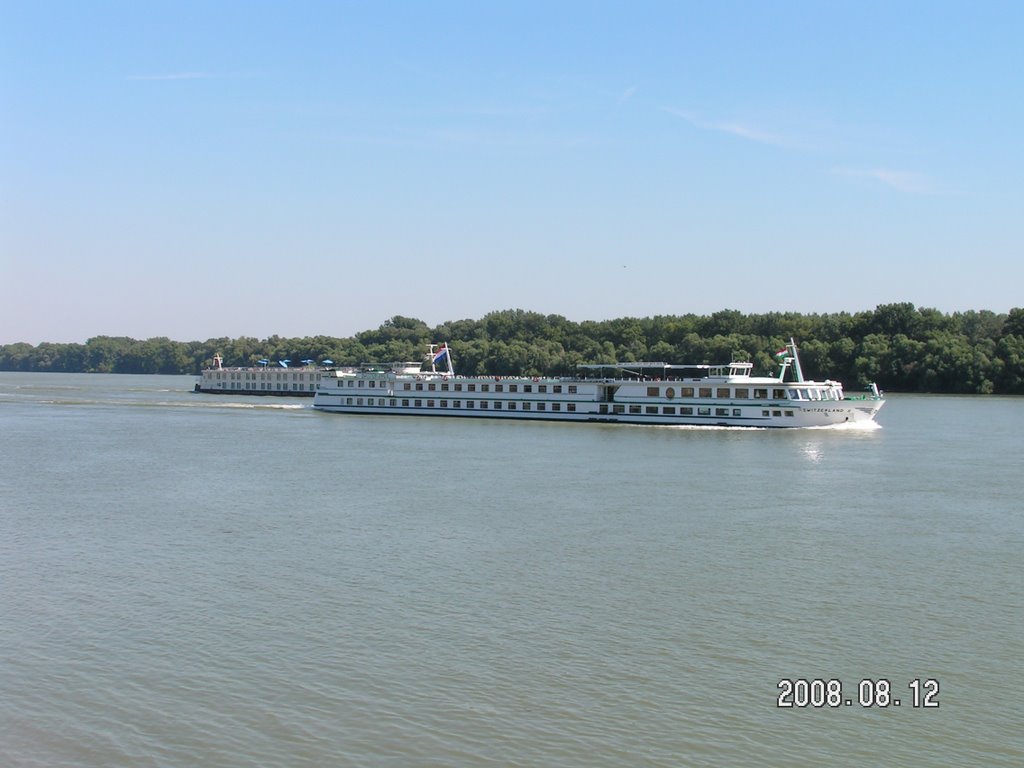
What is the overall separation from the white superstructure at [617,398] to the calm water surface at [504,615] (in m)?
19.8

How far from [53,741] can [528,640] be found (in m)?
7.76

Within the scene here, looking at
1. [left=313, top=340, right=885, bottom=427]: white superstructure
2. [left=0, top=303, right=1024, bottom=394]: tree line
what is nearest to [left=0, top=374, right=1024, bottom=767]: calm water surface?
[left=313, top=340, right=885, bottom=427]: white superstructure

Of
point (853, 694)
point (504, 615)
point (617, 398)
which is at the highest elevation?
point (617, 398)

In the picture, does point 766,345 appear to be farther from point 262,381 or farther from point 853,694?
point 853,694

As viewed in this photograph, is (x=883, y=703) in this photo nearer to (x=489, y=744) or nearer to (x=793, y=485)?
(x=489, y=744)

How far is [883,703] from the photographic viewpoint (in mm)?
15680

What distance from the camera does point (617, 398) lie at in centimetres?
6781

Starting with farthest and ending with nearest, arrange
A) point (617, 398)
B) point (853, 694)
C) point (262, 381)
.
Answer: point (262, 381)
point (617, 398)
point (853, 694)

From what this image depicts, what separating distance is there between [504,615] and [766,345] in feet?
333

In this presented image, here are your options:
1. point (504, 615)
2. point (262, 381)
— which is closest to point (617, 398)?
point (504, 615)

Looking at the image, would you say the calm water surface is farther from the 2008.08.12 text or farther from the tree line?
the tree line

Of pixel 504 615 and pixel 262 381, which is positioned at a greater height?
pixel 262 381

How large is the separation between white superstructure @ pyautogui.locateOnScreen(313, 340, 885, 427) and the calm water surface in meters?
19.8

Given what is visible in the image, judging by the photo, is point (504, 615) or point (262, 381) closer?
point (504, 615)
